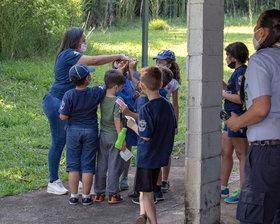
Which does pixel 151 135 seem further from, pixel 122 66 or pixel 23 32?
pixel 23 32

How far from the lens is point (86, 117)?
5.68 metres

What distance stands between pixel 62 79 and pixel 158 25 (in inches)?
607

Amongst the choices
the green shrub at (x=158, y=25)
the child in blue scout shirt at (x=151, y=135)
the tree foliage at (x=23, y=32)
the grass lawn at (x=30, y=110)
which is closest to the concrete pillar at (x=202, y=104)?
the child in blue scout shirt at (x=151, y=135)

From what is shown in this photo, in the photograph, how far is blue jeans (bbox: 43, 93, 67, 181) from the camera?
237 inches

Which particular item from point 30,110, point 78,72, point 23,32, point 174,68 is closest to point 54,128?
point 78,72

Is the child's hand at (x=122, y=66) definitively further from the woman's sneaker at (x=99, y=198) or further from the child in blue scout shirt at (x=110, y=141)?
the woman's sneaker at (x=99, y=198)

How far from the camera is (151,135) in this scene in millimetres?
4621

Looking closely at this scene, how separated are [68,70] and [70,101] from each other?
506mm

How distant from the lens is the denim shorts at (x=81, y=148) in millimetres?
5676

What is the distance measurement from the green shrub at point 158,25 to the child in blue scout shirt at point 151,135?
1641 cm

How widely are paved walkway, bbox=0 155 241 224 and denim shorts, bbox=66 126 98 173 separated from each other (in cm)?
44

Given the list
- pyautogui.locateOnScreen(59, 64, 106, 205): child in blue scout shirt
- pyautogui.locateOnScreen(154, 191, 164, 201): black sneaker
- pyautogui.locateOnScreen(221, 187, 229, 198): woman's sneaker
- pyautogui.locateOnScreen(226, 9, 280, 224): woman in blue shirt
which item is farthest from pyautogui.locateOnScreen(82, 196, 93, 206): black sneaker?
pyautogui.locateOnScreen(226, 9, 280, 224): woman in blue shirt

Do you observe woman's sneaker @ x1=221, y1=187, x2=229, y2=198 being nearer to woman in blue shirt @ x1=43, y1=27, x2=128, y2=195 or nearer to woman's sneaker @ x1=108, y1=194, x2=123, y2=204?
woman's sneaker @ x1=108, y1=194, x2=123, y2=204

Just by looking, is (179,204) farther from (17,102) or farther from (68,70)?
(17,102)
